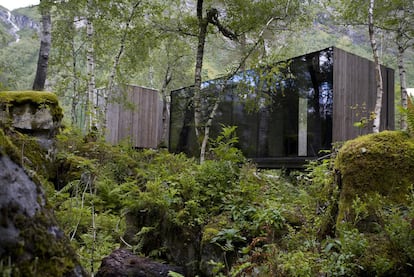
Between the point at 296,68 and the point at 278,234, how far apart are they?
24.3 ft

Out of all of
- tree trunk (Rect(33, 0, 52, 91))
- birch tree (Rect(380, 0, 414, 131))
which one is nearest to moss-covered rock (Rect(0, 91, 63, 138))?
tree trunk (Rect(33, 0, 52, 91))

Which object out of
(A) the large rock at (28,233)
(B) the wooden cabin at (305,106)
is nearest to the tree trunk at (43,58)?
(B) the wooden cabin at (305,106)

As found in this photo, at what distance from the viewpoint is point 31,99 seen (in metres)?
Answer: 7.19

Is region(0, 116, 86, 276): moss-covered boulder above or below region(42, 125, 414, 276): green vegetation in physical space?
above

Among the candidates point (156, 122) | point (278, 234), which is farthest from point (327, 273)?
point (156, 122)

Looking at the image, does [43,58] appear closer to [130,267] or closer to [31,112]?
[31,112]

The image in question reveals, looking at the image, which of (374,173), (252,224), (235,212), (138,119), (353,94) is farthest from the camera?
(138,119)

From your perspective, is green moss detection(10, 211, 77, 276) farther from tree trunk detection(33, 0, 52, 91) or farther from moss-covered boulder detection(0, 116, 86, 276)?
tree trunk detection(33, 0, 52, 91)

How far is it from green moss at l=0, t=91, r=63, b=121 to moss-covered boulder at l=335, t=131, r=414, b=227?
6.08 m

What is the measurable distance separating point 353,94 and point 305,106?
1373mm

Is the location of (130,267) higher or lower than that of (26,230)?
lower

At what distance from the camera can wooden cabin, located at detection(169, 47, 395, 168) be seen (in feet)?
31.3

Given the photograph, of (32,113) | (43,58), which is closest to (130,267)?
(32,113)

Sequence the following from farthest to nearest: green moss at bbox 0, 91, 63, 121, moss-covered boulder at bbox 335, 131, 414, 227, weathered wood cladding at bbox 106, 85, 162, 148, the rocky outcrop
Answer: weathered wood cladding at bbox 106, 85, 162, 148, green moss at bbox 0, 91, 63, 121, the rocky outcrop, moss-covered boulder at bbox 335, 131, 414, 227
